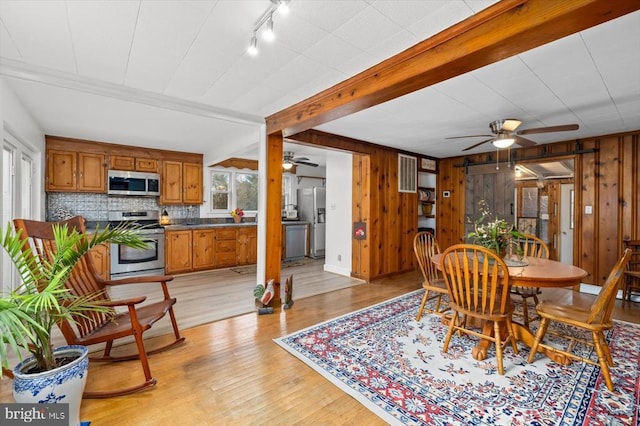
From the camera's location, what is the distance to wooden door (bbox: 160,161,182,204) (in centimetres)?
553

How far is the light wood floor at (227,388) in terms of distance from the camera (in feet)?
5.68

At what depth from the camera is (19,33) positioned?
6.16 ft

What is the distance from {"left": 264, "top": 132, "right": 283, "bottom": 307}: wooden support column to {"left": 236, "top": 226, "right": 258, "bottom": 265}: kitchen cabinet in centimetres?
246

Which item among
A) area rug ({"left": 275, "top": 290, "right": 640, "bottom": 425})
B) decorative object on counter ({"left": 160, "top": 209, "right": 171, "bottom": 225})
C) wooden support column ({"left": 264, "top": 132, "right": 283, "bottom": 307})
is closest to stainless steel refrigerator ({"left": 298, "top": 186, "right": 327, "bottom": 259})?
decorative object on counter ({"left": 160, "top": 209, "right": 171, "bottom": 225})

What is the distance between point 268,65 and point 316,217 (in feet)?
15.7

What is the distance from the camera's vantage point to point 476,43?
1.67m

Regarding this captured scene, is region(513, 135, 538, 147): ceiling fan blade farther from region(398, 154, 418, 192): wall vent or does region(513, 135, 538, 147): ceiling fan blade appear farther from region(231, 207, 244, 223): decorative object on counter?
region(231, 207, 244, 223): decorative object on counter

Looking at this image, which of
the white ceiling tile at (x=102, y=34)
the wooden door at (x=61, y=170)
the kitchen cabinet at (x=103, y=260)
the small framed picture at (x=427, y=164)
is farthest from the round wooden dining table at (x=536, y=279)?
the wooden door at (x=61, y=170)

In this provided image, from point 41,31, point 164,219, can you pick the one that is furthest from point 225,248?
point 41,31

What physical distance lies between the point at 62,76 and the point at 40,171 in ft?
8.65

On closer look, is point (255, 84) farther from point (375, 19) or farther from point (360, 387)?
point (360, 387)

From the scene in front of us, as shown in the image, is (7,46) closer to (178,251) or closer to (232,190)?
(178,251)

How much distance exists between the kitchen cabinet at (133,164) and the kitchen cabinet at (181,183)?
0.19 meters

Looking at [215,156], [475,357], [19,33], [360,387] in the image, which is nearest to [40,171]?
[215,156]
